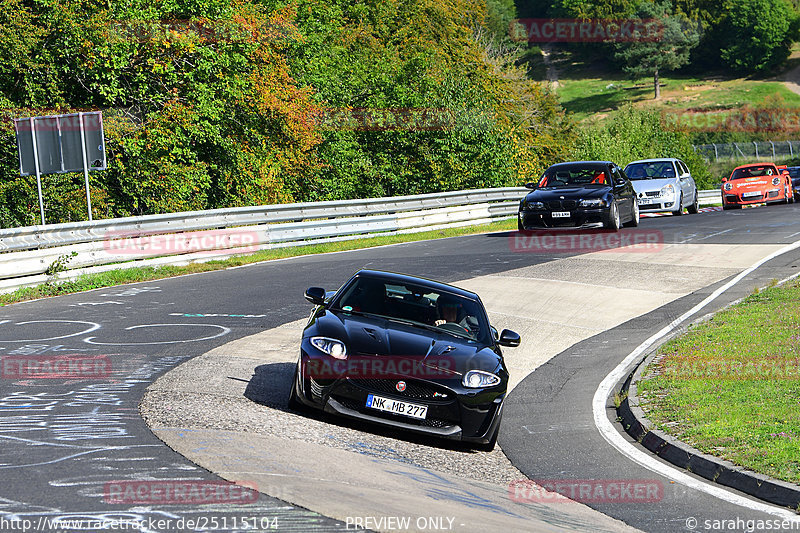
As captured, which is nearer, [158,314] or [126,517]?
[126,517]

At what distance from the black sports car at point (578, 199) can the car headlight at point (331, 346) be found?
1369 cm

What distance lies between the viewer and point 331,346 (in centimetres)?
805

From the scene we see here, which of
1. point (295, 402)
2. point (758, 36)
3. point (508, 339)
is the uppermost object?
point (758, 36)

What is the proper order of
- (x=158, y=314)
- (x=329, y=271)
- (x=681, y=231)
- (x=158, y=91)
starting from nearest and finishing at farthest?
1. (x=158, y=314)
2. (x=329, y=271)
3. (x=681, y=231)
4. (x=158, y=91)

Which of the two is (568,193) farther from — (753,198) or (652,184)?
(753,198)

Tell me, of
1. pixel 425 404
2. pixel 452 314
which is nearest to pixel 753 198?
pixel 452 314

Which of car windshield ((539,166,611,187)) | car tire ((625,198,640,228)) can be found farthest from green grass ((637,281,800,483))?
car tire ((625,198,640,228))

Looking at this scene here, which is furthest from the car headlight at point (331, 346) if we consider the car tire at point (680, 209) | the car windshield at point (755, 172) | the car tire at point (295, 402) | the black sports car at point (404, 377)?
the car windshield at point (755, 172)

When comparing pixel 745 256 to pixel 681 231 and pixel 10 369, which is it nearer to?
pixel 681 231

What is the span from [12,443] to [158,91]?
71.0 feet

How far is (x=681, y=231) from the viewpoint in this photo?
75.5ft

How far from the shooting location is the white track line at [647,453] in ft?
21.0

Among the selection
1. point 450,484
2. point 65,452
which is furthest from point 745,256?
point 65,452

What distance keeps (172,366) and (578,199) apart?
43.6 feet
